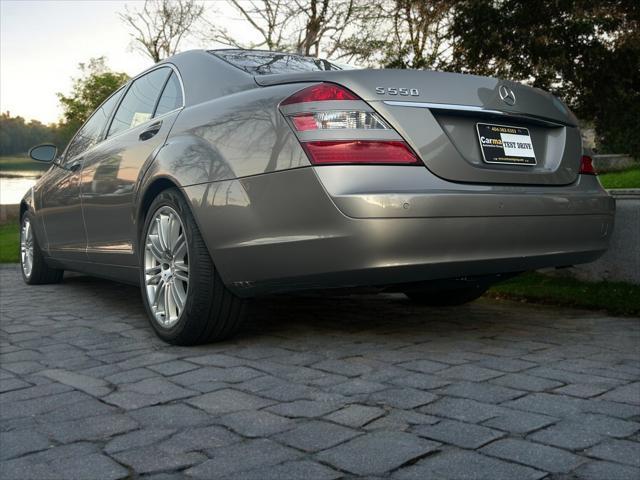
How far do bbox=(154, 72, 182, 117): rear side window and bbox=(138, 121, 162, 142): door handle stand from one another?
0.11 meters

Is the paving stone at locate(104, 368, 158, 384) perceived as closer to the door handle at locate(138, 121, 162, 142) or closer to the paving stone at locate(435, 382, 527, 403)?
the paving stone at locate(435, 382, 527, 403)

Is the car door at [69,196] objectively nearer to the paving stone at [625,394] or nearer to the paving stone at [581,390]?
the paving stone at [581,390]

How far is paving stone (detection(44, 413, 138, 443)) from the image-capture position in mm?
2547

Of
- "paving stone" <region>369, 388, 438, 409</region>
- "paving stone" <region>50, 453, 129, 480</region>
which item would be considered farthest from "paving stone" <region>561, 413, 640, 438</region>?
"paving stone" <region>50, 453, 129, 480</region>

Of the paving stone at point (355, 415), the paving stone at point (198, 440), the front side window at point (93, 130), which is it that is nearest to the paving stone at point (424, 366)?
the paving stone at point (355, 415)

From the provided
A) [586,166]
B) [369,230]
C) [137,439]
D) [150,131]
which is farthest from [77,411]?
[586,166]

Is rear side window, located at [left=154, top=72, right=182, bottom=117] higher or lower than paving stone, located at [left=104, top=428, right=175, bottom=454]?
higher

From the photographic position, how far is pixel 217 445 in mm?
Result: 2410

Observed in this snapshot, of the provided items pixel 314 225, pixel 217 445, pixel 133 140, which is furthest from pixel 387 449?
pixel 133 140

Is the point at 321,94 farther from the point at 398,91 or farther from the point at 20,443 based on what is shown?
the point at 20,443

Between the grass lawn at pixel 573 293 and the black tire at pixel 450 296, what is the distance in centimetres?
61

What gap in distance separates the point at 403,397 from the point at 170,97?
242cm

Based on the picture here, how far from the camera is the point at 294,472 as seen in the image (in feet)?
7.09

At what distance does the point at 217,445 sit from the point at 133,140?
2.63m
